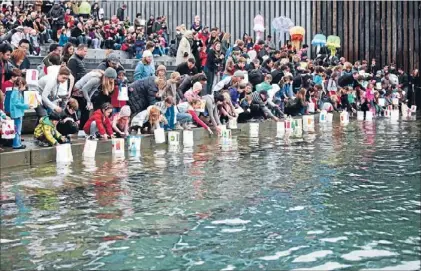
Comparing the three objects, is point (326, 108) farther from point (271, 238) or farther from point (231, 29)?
point (271, 238)

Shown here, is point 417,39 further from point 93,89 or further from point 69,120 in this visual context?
point 69,120

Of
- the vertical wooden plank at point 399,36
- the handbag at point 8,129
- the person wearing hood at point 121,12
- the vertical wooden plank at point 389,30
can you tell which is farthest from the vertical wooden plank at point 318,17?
the handbag at point 8,129

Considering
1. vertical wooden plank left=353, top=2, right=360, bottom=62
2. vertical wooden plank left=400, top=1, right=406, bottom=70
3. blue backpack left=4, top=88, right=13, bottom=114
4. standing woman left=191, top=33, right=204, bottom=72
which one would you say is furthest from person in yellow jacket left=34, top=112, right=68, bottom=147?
vertical wooden plank left=400, top=1, right=406, bottom=70

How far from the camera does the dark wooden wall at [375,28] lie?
134 ft

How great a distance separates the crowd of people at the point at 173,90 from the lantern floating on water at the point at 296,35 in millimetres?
4178

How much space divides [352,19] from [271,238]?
110 ft

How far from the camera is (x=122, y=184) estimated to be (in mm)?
12047

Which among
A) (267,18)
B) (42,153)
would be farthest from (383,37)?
(42,153)

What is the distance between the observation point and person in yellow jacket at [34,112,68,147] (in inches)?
603

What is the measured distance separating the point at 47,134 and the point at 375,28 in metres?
28.0

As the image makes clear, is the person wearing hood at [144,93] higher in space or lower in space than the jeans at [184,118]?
higher

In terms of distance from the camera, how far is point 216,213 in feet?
31.8

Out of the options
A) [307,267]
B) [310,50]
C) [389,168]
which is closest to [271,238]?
[307,267]

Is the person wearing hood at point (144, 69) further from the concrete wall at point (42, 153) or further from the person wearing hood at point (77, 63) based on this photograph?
the person wearing hood at point (77, 63)
